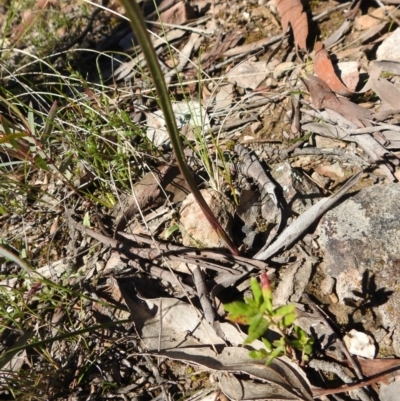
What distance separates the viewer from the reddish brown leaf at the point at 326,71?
2.06 meters

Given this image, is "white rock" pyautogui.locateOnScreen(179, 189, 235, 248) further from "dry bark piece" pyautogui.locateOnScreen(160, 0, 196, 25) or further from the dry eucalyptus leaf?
"dry bark piece" pyautogui.locateOnScreen(160, 0, 196, 25)

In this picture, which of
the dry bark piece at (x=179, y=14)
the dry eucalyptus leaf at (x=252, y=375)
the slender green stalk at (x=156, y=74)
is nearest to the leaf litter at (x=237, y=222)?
the dry eucalyptus leaf at (x=252, y=375)

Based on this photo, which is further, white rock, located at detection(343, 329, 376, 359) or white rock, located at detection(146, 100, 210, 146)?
white rock, located at detection(146, 100, 210, 146)

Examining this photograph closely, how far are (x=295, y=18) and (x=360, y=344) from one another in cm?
164

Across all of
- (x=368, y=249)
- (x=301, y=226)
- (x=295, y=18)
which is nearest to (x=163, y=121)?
(x=295, y=18)

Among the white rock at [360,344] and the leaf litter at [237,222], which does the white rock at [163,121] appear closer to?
the leaf litter at [237,222]

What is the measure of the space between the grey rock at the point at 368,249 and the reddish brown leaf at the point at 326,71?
54cm

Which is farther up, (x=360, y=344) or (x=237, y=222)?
(x=237, y=222)

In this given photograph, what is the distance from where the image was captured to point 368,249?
1580 millimetres

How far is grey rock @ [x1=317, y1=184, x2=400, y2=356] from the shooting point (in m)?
1.50

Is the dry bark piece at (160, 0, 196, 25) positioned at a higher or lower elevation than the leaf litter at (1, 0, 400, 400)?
higher

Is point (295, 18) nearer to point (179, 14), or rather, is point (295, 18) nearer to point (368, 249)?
point (179, 14)

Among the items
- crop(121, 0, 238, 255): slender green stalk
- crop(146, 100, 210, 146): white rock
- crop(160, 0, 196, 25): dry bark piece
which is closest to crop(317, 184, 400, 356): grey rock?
crop(121, 0, 238, 255): slender green stalk

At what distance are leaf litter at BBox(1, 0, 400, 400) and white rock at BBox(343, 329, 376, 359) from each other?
5 cm
